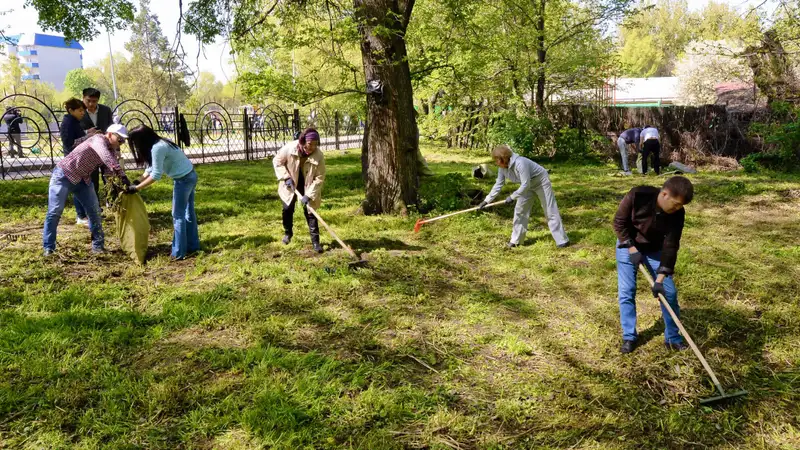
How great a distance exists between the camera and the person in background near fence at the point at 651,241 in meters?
3.52

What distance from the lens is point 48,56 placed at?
88.4 meters

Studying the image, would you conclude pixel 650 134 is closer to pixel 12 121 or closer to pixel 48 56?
pixel 12 121

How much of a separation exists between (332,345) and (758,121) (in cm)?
1401

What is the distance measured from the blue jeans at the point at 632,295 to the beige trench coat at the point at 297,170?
3382 millimetres

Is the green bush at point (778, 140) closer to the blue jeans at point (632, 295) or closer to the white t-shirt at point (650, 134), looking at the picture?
the white t-shirt at point (650, 134)

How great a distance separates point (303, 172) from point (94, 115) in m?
3.64

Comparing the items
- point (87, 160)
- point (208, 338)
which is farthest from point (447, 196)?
point (208, 338)

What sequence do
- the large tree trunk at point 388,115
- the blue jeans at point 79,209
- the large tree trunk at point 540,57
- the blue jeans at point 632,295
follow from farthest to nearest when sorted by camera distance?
the large tree trunk at point 540,57, the large tree trunk at point 388,115, the blue jeans at point 79,209, the blue jeans at point 632,295

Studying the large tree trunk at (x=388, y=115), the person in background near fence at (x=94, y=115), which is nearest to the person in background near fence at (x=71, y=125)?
the person in background near fence at (x=94, y=115)

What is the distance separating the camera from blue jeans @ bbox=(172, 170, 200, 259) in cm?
573

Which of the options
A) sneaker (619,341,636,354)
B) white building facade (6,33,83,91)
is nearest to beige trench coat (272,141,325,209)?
sneaker (619,341,636,354)

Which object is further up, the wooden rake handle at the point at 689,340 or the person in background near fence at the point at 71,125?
the person in background near fence at the point at 71,125

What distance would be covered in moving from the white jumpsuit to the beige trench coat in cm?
→ 214

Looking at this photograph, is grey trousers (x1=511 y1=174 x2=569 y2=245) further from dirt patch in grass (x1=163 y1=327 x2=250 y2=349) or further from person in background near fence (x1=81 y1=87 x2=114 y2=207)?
person in background near fence (x1=81 y1=87 x2=114 y2=207)
